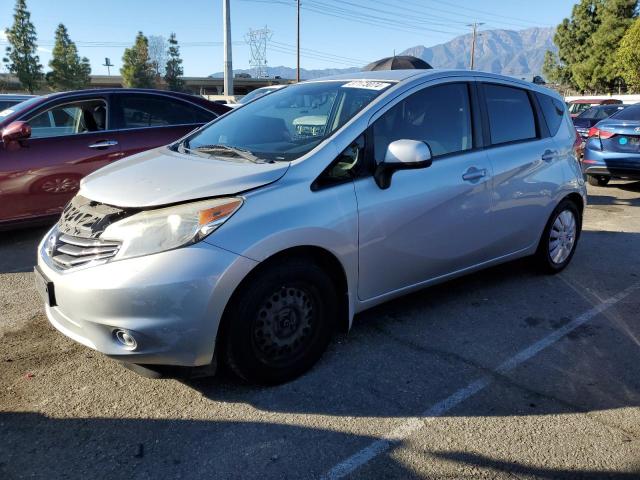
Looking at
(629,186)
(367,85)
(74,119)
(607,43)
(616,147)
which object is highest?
(607,43)

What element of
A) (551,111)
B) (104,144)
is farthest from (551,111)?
(104,144)

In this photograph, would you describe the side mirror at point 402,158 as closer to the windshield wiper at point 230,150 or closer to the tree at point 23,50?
the windshield wiper at point 230,150

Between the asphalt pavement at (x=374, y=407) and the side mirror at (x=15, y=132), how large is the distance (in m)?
2.09

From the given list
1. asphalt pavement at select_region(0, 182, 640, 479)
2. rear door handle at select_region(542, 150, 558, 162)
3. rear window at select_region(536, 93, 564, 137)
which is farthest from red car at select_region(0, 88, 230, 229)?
rear door handle at select_region(542, 150, 558, 162)

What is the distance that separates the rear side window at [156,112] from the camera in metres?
6.29

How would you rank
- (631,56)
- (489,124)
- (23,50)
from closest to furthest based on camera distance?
(489,124), (631,56), (23,50)

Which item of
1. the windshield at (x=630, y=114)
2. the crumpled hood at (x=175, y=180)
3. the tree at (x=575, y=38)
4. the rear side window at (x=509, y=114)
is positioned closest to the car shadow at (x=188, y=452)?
the crumpled hood at (x=175, y=180)

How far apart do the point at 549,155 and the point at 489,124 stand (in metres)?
0.78

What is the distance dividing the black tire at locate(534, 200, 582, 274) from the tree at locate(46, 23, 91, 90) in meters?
69.2

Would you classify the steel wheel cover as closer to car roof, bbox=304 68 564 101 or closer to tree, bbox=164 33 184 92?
car roof, bbox=304 68 564 101

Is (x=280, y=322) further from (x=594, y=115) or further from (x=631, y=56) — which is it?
(x=631, y=56)

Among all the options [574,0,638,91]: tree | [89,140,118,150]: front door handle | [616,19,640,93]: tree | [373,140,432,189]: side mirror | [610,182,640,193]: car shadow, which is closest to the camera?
[373,140,432,189]: side mirror

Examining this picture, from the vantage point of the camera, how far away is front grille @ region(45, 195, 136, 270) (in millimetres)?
2699

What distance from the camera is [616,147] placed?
8953 mm
